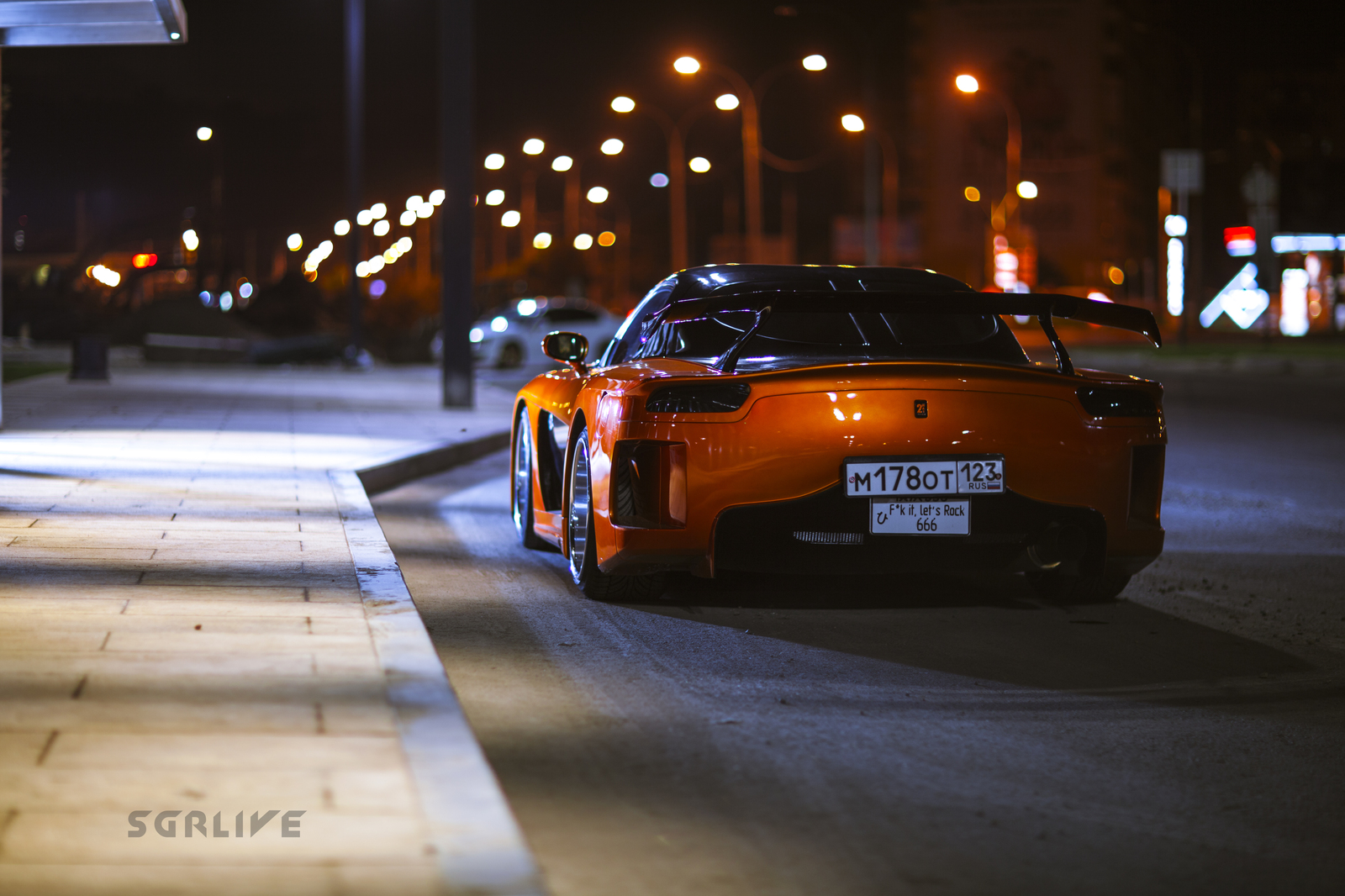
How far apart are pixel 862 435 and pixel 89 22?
10.2 meters

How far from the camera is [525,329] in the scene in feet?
118

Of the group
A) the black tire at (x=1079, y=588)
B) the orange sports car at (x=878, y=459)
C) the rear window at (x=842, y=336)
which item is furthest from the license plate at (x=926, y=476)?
the black tire at (x=1079, y=588)

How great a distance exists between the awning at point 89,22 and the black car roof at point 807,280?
777 cm

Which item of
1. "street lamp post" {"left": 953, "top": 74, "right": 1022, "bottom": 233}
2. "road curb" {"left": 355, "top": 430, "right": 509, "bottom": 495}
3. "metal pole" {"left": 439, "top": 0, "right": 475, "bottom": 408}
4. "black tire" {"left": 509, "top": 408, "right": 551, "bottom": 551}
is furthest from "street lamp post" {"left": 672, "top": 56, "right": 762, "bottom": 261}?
"street lamp post" {"left": 953, "top": 74, "right": 1022, "bottom": 233}

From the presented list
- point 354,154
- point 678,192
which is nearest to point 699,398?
point 354,154

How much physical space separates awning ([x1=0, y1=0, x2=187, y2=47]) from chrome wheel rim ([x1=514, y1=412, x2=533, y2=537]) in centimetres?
671

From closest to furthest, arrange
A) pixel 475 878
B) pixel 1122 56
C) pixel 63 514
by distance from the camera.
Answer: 1. pixel 475 878
2. pixel 63 514
3. pixel 1122 56

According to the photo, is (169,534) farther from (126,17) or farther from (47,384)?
(47,384)

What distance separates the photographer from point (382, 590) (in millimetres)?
5949

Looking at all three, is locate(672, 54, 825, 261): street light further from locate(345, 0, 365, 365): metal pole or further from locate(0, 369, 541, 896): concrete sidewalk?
locate(0, 369, 541, 896): concrete sidewalk

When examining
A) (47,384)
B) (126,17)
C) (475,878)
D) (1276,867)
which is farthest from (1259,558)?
(47,384)

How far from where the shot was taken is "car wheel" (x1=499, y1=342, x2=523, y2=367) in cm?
3609

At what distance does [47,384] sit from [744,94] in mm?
22483

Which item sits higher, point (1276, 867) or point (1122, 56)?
point (1122, 56)
